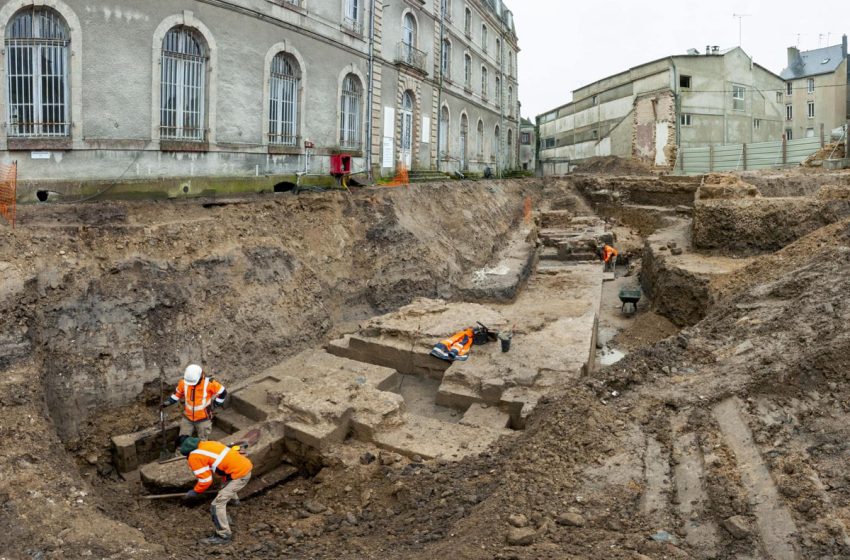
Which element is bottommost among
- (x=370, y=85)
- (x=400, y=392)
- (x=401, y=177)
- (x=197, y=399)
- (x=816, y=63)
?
(x=400, y=392)

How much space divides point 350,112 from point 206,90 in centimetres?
578

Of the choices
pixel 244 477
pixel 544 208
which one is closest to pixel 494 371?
pixel 244 477

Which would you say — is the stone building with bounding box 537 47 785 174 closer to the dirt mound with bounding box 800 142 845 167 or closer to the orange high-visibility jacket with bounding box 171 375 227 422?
the dirt mound with bounding box 800 142 845 167

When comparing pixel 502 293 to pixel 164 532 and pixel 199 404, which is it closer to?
pixel 199 404

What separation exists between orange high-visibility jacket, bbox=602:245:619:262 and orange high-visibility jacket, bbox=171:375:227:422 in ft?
46.2

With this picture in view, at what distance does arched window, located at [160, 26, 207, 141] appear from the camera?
12445 mm

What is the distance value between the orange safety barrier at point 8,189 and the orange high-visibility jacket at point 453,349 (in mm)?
6718

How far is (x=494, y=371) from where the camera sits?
30.9 feet

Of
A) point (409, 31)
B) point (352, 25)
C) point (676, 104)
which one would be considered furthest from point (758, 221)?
point (676, 104)

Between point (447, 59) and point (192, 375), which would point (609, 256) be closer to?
point (447, 59)

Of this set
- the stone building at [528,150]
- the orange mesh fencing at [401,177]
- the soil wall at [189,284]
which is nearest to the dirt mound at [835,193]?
the soil wall at [189,284]

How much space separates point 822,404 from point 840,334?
1.25 metres

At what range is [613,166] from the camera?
34.7m

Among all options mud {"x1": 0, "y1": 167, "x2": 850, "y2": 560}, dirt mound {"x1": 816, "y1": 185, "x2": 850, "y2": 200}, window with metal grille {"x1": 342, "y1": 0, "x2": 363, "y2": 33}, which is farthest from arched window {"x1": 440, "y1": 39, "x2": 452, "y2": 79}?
dirt mound {"x1": 816, "y1": 185, "x2": 850, "y2": 200}
